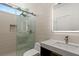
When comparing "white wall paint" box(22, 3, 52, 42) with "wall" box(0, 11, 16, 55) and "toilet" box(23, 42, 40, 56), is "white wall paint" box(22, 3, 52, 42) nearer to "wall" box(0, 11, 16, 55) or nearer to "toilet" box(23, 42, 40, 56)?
"toilet" box(23, 42, 40, 56)

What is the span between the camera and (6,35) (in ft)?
4.11

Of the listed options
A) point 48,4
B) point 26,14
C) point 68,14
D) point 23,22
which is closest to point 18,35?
point 23,22

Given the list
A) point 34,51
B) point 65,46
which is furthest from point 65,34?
point 34,51

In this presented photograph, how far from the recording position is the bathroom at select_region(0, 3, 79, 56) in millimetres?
1228

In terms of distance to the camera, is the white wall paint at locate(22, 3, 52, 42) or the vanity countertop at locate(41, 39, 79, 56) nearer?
the vanity countertop at locate(41, 39, 79, 56)

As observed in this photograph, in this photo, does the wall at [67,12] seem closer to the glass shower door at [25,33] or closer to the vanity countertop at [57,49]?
the vanity countertop at [57,49]

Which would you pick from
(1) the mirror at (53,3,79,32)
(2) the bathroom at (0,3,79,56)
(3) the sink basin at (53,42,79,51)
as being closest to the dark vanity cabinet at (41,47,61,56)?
(2) the bathroom at (0,3,79,56)

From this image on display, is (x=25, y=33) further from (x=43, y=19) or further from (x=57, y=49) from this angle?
(x=57, y=49)

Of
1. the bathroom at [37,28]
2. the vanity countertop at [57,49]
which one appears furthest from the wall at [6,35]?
the vanity countertop at [57,49]

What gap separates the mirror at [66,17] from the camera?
121 cm

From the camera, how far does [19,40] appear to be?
1315 millimetres

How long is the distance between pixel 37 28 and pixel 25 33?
6.8 inches

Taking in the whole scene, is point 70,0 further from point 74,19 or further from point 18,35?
point 18,35

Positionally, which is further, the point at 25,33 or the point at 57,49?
the point at 25,33
